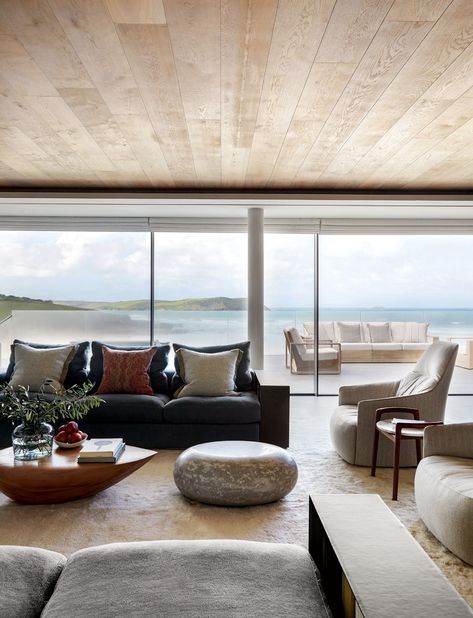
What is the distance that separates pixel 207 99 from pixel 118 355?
2.66 meters

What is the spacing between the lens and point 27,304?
7.52m

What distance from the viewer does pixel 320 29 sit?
241cm

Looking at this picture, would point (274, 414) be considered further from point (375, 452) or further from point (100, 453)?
point (100, 453)

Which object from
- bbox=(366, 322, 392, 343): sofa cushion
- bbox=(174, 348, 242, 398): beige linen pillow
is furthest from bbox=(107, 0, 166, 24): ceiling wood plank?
bbox=(366, 322, 392, 343): sofa cushion

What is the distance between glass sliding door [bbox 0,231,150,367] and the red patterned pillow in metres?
2.41

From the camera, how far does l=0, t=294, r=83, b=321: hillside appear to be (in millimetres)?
7496

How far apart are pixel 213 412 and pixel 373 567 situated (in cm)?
316

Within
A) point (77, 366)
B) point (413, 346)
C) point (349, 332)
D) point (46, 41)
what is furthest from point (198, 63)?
point (413, 346)

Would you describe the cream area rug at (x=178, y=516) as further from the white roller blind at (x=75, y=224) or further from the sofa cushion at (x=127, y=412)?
the white roller blind at (x=75, y=224)

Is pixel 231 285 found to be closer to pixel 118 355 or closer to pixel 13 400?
pixel 118 355

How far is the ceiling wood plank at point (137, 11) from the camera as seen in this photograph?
2215 mm

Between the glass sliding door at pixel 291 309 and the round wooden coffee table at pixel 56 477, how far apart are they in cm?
422

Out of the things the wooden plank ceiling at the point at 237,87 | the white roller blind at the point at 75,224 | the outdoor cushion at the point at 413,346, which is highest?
the wooden plank ceiling at the point at 237,87

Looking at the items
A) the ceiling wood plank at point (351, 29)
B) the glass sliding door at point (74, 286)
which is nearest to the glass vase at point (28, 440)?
the ceiling wood plank at point (351, 29)
